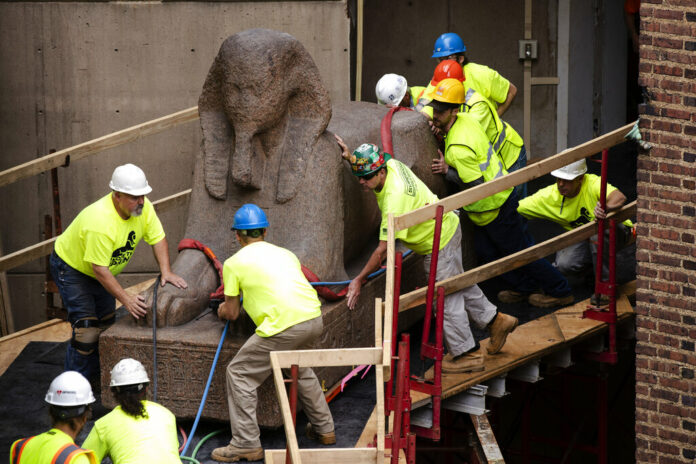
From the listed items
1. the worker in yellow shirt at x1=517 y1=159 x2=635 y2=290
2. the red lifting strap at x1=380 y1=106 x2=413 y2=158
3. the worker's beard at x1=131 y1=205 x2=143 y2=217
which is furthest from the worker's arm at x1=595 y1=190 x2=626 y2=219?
the worker's beard at x1=131 y1=205 x2=143 y2=217

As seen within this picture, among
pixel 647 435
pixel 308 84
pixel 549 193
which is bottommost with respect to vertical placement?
pixel 647 435

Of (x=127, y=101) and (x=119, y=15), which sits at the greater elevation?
(x=119, y=15)

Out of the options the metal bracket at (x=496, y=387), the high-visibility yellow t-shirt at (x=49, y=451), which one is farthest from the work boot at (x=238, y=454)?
the metal bracket at (x=496, y=387)

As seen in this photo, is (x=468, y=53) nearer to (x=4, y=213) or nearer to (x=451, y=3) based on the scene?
(x=451, y=3)

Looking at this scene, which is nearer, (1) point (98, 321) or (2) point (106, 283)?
(2) point (106, 283)

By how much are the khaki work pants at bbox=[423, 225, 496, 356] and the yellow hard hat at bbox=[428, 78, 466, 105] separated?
1.27 metres

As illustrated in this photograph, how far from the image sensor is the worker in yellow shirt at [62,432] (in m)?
6.05

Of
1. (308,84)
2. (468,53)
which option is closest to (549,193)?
(308,84)

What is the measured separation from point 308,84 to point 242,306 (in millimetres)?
1988

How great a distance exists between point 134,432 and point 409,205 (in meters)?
3.07

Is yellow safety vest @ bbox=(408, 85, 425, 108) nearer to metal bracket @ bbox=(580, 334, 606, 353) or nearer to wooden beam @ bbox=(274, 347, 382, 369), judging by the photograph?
metal bracket @ bbox=(580, 334, 606, 353)

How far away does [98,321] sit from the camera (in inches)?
357

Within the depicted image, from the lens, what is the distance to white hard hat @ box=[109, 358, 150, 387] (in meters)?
6.76

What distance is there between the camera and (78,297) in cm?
891
